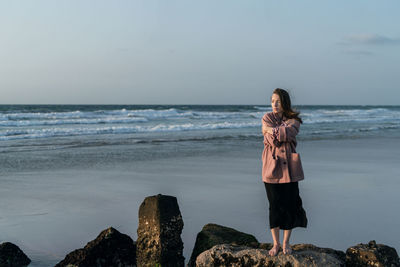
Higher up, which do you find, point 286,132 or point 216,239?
point 286,132

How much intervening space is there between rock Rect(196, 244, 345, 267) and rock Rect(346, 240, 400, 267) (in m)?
0.11

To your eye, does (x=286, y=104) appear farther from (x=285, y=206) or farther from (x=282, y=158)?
(x=285, y=206)

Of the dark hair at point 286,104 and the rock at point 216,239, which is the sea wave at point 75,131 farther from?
the dark hair at point 286,104

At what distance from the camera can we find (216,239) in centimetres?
421

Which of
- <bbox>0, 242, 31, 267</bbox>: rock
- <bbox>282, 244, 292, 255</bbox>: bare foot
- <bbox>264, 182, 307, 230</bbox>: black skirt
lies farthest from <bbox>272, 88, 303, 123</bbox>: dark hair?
<bbox>0, 242, 31, 267</bbox>: rock

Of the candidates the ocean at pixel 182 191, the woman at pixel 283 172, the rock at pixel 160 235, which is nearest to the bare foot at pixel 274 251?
the woman at pixel 283 172

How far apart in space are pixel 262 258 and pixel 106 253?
1558 mm

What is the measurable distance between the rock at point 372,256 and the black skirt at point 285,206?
0.49 m

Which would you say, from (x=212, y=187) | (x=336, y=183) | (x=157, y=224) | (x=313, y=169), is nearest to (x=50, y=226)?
(x=157, y=224)

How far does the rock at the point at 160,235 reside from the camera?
3.90 meters

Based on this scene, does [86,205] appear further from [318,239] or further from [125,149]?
[125,149]

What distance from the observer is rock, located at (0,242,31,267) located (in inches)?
167

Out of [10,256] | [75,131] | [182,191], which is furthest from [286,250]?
[75,131]

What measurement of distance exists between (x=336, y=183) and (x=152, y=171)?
157 inches
